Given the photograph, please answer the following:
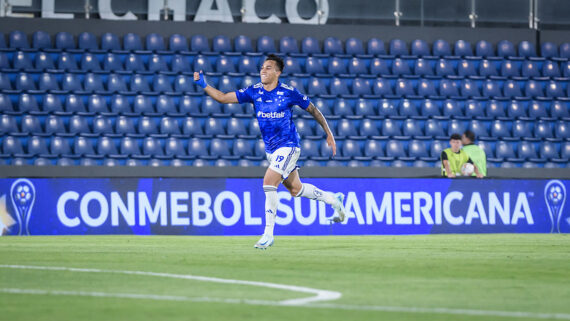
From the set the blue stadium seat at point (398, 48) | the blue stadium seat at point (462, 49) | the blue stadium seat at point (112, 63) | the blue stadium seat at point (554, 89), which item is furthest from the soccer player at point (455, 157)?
the blue stadium seat at point (112, 63)

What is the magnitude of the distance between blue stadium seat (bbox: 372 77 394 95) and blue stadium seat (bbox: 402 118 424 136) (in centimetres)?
125

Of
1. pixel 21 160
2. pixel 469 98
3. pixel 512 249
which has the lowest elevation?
pixel 512 249

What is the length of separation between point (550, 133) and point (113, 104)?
10.5 m

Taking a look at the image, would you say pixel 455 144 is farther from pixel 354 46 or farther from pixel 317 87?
pixel 354 46

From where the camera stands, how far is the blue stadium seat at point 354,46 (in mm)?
24828

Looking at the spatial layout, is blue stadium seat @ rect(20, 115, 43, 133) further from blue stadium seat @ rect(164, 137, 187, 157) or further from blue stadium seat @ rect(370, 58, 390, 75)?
blue stadium seat @ rect(370, 58, 390, 75)

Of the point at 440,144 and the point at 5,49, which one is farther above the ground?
the point at 5,49

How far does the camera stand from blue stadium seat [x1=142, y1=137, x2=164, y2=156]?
68.1 feet

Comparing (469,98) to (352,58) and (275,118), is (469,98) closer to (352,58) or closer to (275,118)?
(352,58)

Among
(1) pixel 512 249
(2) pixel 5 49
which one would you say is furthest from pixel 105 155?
(1) pixel 512 249

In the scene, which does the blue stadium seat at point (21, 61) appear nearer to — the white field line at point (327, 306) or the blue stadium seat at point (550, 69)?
the blue stadium seat at point (550, 69)

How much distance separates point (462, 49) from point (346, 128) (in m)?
5.01

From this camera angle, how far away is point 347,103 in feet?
75.5

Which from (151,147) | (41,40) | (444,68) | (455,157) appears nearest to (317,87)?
(444,68)
